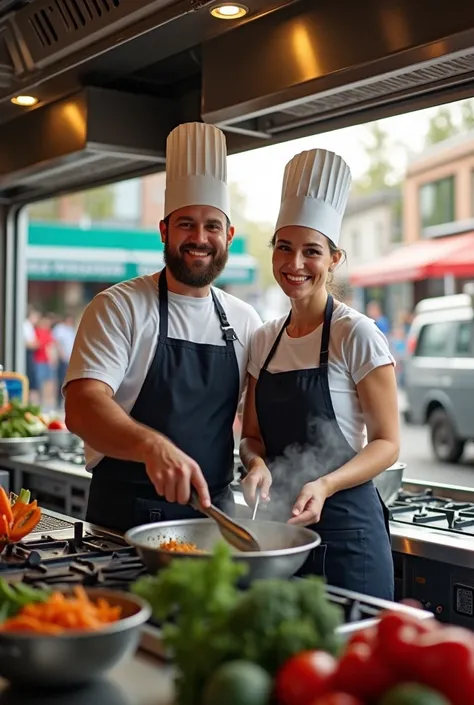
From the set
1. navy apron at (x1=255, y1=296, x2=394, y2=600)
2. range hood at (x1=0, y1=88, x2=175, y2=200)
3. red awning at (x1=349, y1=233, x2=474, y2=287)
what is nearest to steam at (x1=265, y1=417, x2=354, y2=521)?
navy apron at (x1=255, y1=296, x2=394, y2=600)

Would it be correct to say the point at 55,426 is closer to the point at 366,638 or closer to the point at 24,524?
the point at 24,524

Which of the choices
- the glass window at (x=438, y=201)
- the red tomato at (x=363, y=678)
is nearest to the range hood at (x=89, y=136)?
the red tomato at (x=363, y=678)

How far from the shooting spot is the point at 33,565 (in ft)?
6.50

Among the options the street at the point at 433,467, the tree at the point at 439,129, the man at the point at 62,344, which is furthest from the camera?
the tree at the point at 439,129

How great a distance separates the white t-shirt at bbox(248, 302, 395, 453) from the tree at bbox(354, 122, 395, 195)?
12286mm

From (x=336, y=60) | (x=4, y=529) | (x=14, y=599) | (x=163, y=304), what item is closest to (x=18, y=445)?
(x=163, y=304)

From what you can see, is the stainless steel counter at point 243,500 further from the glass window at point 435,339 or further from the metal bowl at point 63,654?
the glass window at point 435,339

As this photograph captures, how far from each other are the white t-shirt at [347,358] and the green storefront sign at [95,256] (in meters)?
9.48

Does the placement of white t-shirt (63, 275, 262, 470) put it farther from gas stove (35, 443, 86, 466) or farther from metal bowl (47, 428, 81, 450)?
metal bowl (47, 428, 81, 450)

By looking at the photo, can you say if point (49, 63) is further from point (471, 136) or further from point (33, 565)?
point (471, 136)

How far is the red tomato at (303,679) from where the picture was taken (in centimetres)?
109

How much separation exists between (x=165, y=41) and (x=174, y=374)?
1.28 metres

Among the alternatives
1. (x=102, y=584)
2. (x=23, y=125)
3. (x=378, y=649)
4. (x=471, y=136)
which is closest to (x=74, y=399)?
(x=102, y=584)

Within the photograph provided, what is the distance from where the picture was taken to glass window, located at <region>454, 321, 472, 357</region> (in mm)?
7031
